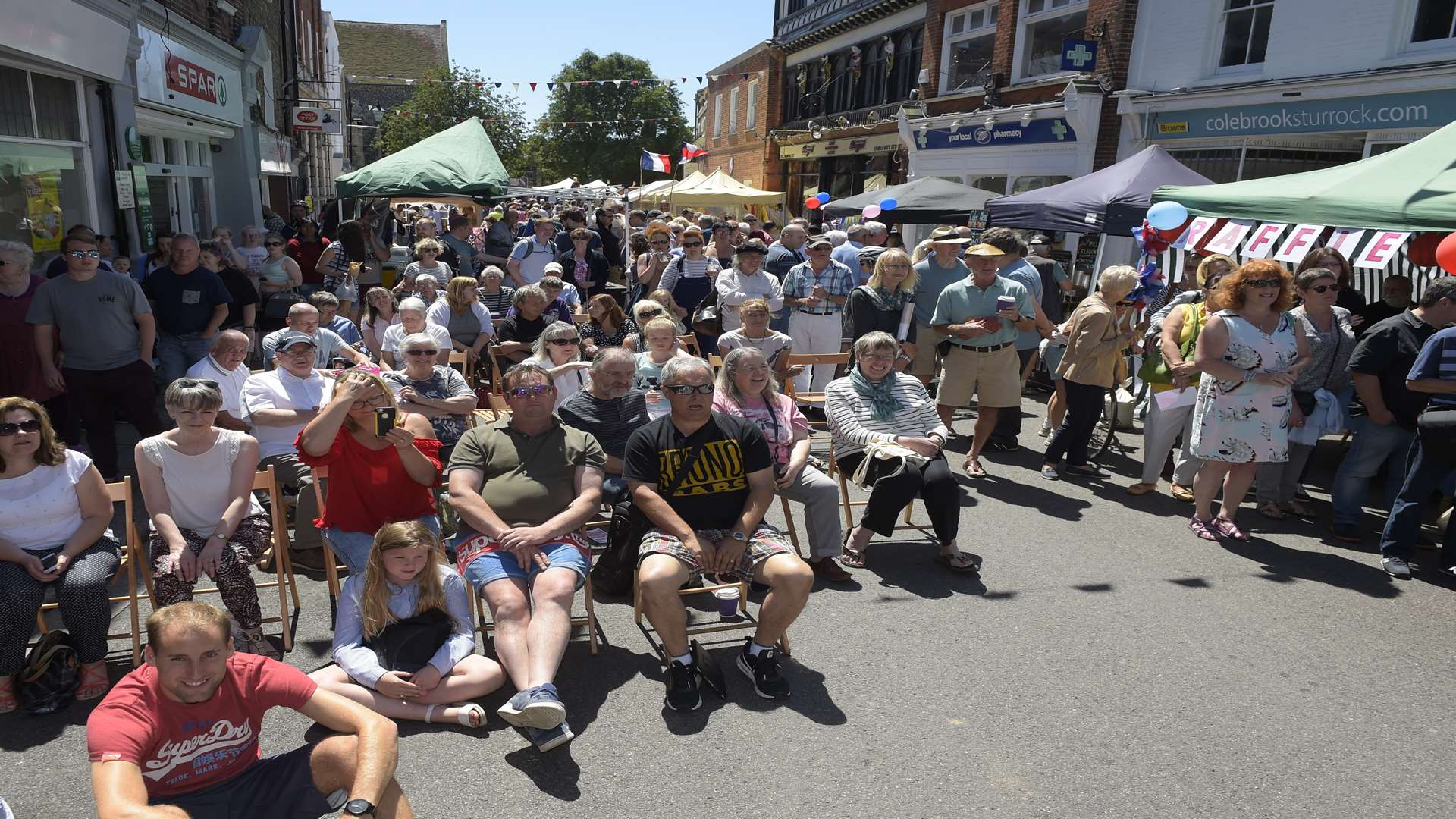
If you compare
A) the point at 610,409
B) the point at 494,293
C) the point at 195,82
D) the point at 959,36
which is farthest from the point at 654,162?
the point at 610,409

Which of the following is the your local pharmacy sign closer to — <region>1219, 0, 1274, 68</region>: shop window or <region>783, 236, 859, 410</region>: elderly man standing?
<region>1219, 0, 1274, 68</region>: shop window

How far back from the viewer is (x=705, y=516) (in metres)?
4.13

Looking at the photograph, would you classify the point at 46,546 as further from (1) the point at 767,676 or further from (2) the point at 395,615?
(1) the point at 767,676

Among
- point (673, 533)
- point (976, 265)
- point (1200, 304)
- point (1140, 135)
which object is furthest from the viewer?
point (1140, 135)

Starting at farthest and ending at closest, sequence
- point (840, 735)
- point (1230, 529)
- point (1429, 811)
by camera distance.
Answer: point (1230, 529) → point (840, 735) → point (1429, 811)

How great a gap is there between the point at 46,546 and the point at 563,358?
294 centimetres

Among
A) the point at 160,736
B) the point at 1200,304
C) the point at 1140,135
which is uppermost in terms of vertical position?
the point at 1140,135

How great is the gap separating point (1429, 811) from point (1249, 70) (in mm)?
11761

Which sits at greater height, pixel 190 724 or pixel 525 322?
pixel 525 322

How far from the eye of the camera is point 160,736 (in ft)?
8.27

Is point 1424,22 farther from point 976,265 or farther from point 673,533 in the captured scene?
point 673,533

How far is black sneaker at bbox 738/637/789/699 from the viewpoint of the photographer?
3727 millimetres

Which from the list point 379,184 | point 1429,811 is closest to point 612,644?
point 1429,811

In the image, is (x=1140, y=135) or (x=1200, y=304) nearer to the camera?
(x=1200, y=304)
